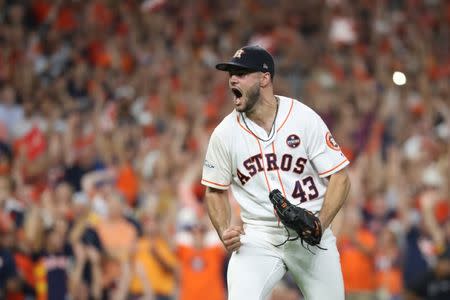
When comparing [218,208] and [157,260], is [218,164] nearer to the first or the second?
[218,208]

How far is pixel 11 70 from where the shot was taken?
13883mm

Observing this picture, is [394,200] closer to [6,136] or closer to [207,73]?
[207,73]

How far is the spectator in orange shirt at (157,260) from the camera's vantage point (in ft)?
36.8

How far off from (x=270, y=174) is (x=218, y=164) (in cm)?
36

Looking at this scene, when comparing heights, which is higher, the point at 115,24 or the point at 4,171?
the point at 115,24

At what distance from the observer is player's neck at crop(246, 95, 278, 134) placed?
657cm

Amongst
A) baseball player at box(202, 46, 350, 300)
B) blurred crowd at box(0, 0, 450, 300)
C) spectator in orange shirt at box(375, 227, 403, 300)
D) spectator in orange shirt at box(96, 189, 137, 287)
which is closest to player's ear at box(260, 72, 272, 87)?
baseball player at box(202, 46, 350, 300)

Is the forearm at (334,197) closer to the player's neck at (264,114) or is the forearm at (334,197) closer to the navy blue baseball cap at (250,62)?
the player's neck at (264,114)

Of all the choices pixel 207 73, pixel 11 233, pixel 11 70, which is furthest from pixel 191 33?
pixel 11 233

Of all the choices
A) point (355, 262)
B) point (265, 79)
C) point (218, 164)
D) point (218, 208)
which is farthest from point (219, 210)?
Answer: point (355, 262)

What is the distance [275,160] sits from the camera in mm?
6469

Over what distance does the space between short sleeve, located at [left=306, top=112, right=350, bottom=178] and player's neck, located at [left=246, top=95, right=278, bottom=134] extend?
0.26 m

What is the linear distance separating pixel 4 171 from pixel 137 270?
1912mm

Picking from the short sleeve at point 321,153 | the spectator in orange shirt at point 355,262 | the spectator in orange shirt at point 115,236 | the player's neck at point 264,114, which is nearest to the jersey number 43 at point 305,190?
A: the short sleeve at point 321,153
